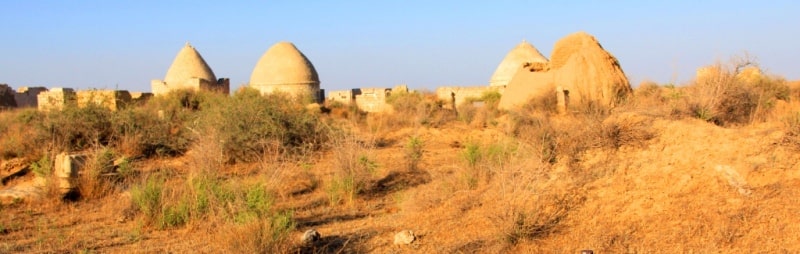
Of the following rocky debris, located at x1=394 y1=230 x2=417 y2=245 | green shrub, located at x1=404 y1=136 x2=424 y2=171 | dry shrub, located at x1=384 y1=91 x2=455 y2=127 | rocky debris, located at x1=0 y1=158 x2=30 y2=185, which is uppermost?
dry shrub, located at x1=384 y1=91 x2=455 y2=127

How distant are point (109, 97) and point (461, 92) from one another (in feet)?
42.4

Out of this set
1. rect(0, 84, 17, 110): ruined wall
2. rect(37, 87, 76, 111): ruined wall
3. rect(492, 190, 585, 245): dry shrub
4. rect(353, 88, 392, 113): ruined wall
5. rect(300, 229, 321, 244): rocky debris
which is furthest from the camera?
rect(0, 84, 17, 110): ruined wall

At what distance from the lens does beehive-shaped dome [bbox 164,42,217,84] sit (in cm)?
2472

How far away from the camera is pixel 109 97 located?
15883 millimetres

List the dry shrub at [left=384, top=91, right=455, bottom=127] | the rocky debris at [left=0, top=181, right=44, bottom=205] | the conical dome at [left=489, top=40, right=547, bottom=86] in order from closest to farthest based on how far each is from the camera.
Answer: the rocky debris at [left=0, top=181, right=44, bottom=205] < the dry shrub at [left=384, top=91, right=455, bottom=127] < the conical dome at [left=489, top=40, right=547, bottom=86]

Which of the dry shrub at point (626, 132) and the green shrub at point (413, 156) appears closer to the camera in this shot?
the dry shrub at point (626, 132)

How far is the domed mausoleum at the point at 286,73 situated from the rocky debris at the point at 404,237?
Result: 19496 mm

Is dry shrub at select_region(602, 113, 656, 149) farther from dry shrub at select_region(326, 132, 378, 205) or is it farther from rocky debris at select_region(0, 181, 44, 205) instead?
rocky debris at select_region(0, 181, 44, 205)

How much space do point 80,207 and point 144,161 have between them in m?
3.23

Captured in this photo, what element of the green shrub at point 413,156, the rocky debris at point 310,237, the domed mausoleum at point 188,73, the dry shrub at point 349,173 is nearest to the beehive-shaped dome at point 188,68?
the domed mausoleum at point 188,73

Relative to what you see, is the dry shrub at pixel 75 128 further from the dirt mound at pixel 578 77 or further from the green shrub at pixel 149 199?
the dirt mound at pixel 578 77

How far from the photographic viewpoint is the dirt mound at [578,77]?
1228 centimetres

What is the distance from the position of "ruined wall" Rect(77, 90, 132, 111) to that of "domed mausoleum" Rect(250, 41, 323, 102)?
5744 millimetres

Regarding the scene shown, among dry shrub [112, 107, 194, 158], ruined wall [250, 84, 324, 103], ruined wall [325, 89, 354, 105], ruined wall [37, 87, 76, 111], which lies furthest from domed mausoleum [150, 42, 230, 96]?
dry shrub [112, 107, 194, 158]
